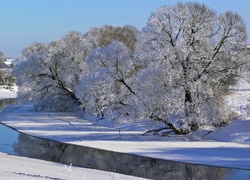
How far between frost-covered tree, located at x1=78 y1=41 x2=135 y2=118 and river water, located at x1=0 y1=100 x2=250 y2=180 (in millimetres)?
6124

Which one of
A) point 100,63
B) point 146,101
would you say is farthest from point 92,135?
point 100,63

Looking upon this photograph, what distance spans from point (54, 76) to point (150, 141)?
85.3ft

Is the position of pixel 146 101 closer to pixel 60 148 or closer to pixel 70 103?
pixel 60 148

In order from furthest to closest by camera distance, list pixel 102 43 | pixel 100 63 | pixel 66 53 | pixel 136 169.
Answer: pixel 102 43 < pixel 66 53 < pixel 100 63 < pixel 136 169

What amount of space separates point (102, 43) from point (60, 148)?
110ft

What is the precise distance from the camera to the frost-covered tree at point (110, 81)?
3366cm

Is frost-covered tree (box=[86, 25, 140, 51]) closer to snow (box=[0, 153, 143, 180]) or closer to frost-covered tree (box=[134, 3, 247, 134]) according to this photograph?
frost-covered tree (box=[134, 3, 247, 134])

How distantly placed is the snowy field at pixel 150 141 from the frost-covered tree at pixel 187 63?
52.4 inches

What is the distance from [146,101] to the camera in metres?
30.3

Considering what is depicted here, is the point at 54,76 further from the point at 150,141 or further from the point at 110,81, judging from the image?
the point at 150,141

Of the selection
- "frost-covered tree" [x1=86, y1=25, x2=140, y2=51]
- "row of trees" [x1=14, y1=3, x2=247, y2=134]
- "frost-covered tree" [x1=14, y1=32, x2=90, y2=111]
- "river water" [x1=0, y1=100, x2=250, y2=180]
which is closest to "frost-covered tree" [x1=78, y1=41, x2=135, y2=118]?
"row of trees" [x1=14, y1=3, x2=247, y2=134]

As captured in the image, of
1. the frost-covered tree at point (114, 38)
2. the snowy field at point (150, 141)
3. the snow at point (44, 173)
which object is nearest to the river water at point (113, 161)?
the snowy field at point (150, 141)

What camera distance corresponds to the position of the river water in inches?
795

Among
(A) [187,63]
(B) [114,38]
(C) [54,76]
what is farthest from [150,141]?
Result: (B) [114,38]
